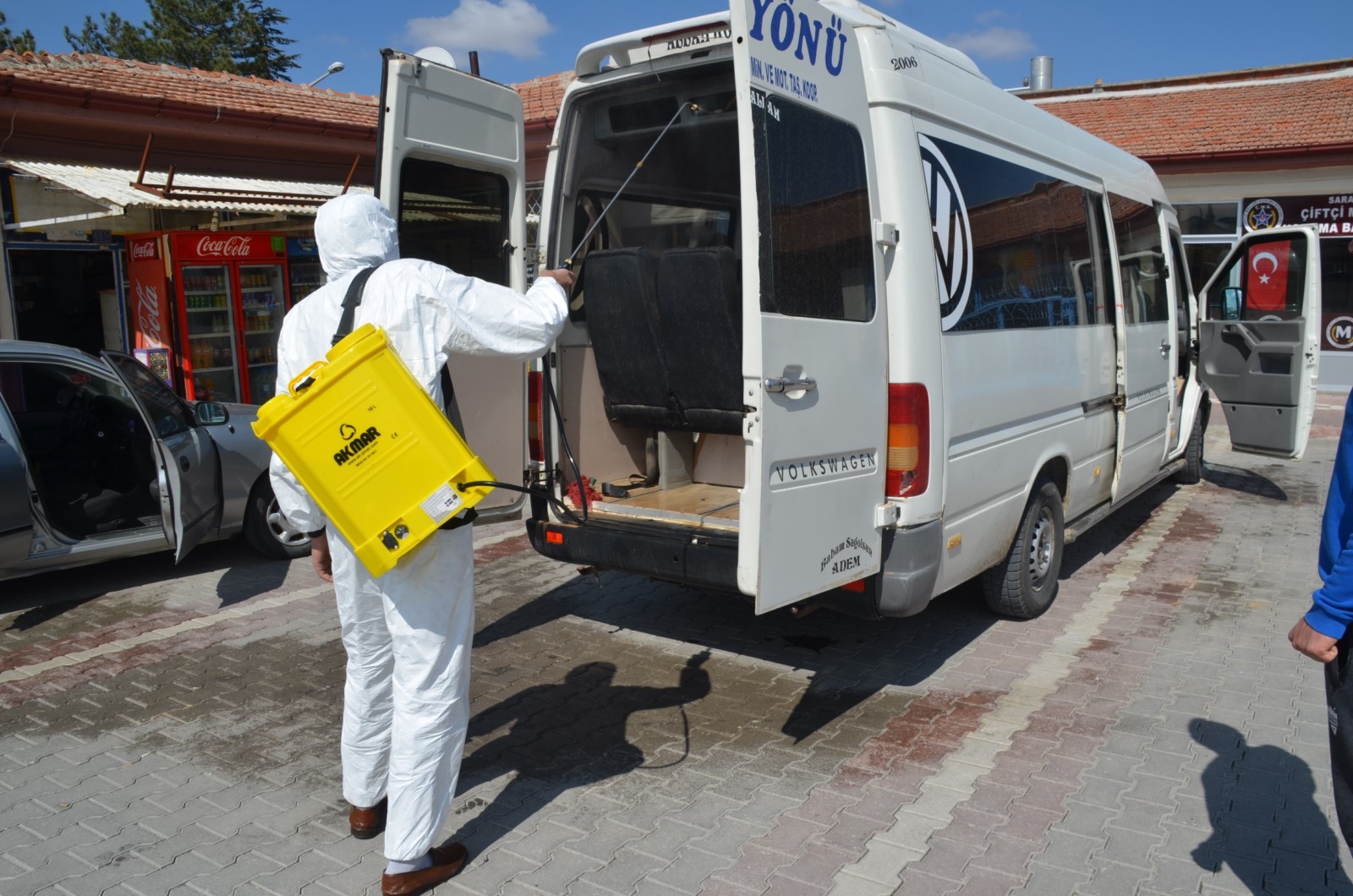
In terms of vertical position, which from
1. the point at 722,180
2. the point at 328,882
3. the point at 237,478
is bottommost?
the point at 328,882

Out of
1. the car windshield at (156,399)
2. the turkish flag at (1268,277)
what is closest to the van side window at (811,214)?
the car windshield at (156,399)

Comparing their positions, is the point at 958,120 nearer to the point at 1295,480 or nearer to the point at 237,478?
the point at 237,478

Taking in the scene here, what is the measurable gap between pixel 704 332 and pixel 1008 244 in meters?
1.62

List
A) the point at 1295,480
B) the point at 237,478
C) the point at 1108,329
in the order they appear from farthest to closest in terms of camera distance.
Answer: the point at 1295,480 < the point at 237,478 < the point at 1108,329

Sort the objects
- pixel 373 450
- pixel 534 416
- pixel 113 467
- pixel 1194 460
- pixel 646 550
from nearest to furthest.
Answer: pixel 373 450 < pixel 646 550 < pixel 534 416 < pixel 113 467 < pixel 1194 460

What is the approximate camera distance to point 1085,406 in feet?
19.0

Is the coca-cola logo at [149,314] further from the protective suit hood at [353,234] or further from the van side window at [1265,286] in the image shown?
the van side window at [1265,286]

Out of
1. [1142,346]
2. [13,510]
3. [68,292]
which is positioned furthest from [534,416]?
[68,292]

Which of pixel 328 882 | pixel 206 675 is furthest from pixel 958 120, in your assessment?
pixel 206 675

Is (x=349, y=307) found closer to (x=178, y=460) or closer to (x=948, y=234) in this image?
(x=948, y=234)

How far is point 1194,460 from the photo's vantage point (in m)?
9.42

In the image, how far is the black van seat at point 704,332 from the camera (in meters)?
4.40

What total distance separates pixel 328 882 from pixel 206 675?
7.22 ft

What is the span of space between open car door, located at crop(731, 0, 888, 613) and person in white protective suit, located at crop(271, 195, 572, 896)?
75cm
